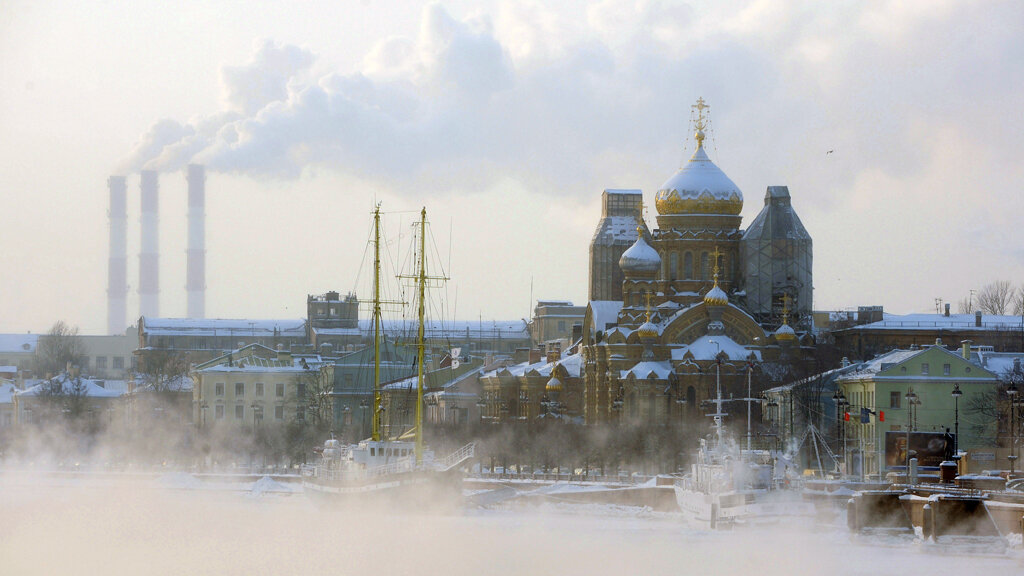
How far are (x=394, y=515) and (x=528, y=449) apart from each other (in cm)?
2558

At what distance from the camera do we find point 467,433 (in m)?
108

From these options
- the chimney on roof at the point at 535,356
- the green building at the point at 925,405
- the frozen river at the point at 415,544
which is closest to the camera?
the frozen river at the point at 415,544

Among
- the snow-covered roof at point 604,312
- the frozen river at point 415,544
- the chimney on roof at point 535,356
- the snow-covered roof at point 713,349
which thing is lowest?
the frozen river at point 415,544

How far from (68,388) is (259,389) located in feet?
60.9

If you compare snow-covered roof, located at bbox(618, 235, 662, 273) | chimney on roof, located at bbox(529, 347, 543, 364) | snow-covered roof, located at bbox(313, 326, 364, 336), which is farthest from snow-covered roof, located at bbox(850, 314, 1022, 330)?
snow-covered roof, located at bbox(313, 326, 364, 336)

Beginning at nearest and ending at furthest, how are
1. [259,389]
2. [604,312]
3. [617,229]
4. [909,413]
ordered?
[909,413] < [604,312] < [259,389] < [617,229]

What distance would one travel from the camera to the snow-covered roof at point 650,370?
108m

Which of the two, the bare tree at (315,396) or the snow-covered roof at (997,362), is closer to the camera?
the snow-covered roof at (997,362)

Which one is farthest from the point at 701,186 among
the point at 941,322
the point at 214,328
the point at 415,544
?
the point at 214,328

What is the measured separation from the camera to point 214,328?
182625mm

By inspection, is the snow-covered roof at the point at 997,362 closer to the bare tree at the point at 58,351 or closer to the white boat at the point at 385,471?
the white boat at the point at 385,471

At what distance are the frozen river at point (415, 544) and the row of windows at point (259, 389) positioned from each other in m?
42.9

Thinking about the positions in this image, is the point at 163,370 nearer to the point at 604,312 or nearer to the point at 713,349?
the point at 604,312

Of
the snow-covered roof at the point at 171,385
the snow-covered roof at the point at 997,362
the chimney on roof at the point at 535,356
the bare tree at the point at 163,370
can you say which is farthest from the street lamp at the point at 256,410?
the snow-covered roof at the point at 997,362
